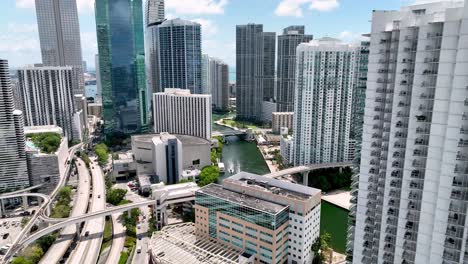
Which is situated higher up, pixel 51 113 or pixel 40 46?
pixel 40 46


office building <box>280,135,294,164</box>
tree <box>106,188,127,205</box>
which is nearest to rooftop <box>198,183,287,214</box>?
tree <box>106,188,127,205</box>

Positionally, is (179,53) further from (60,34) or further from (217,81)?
(60,34)

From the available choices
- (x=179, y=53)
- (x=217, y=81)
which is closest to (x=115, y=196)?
(x=179, y=53)

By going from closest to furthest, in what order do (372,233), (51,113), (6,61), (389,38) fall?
(389,38)
(372,233)
(6,61)
(51,113)

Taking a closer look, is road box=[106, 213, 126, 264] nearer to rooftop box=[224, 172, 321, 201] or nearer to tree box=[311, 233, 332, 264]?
rooftop box=[224, 172, 321, 201]

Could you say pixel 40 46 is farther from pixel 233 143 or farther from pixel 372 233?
pixel 372 233

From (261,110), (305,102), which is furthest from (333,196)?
(261,110)

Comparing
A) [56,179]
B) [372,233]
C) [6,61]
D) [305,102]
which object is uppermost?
[6,61]
